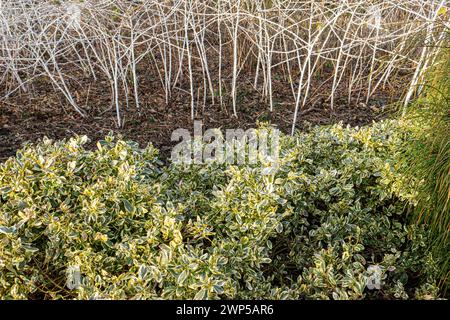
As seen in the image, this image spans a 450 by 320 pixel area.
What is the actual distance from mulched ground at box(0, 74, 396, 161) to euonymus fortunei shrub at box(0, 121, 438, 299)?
3.73ft

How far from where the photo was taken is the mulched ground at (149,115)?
146 inches

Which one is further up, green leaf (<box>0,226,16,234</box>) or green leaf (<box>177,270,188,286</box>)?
green leaf (<box>0,226,16,234</box>)

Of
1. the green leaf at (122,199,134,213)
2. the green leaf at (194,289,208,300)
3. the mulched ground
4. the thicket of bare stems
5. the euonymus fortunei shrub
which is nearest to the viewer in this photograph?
the green leaf at (194,289,208,300)

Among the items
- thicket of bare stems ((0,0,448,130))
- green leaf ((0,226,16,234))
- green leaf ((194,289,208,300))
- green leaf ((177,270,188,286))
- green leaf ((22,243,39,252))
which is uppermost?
thicket of bare stems ((0,0,448,130))

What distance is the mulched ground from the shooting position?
370 cm

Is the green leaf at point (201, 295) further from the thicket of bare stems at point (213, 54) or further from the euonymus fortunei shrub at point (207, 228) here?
the thicket of bare stems at point (213, 54)

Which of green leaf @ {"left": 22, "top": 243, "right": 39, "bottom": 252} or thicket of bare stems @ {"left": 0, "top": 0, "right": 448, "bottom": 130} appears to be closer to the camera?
green leaf @ {"left": 22, "top": 243, "right": 39, "bottom": 252}

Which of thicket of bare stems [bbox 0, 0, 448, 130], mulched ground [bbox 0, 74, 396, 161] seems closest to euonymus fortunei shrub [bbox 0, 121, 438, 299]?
mulched ground [bbox 0, 74, 396, 161]

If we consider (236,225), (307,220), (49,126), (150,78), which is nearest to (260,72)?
(150,78)

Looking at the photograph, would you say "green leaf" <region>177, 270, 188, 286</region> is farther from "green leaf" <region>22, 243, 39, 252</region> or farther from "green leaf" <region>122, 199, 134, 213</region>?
"green leaf" <region>22, 243, 39, 252</region>

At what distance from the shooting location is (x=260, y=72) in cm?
485

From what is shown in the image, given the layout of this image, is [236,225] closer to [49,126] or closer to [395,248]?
[395,248]

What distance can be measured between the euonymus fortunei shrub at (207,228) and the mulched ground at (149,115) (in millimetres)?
1138

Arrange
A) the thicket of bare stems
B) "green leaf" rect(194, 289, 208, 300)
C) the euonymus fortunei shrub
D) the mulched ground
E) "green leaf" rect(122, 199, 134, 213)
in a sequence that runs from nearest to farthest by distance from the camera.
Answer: "green leaf" rect(194, 289, 208, 300), the euonymus fortunei shrub, "green leaf" rect(122, 199, 134, 213), the mulched ground, the thicket of bare stems
